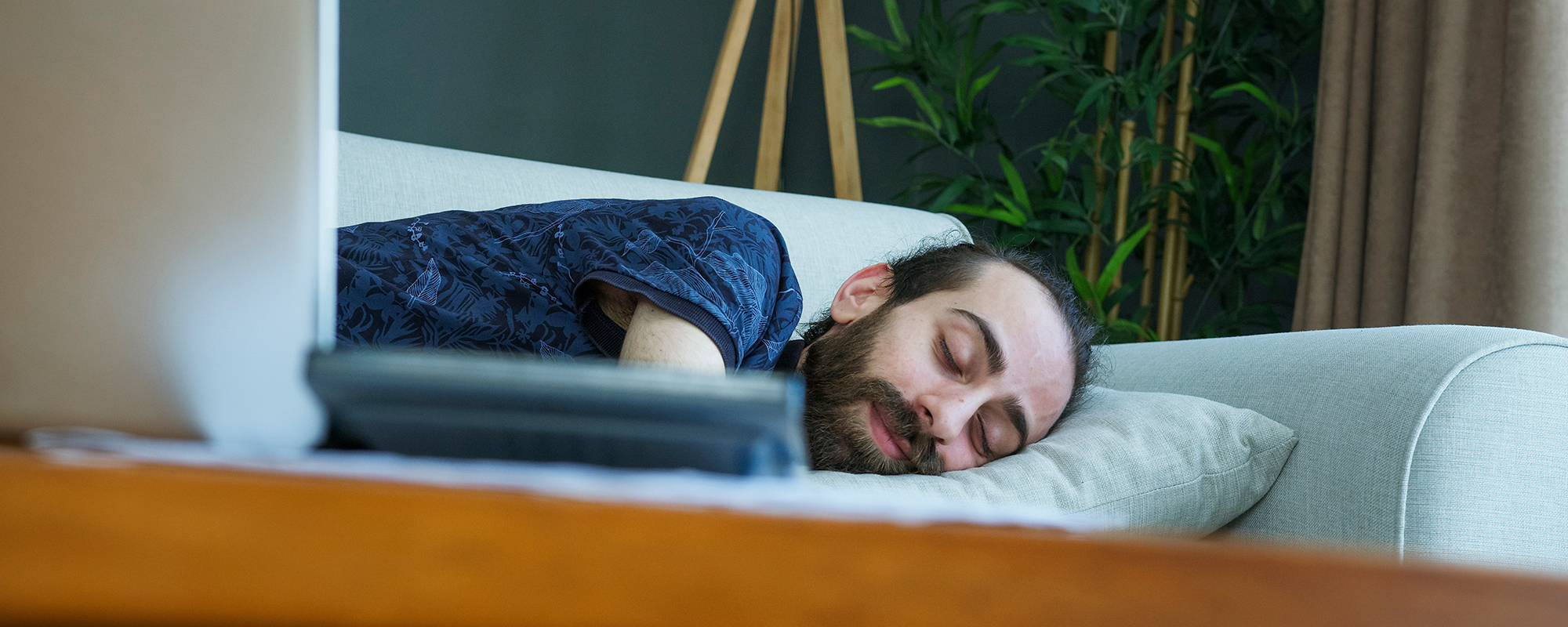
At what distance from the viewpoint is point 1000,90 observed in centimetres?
304

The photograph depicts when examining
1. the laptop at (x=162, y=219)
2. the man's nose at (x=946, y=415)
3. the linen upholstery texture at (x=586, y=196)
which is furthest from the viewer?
the linen upholstery texture at (x=586, y=196)

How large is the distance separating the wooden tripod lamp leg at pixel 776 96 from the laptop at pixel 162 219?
2098 mm

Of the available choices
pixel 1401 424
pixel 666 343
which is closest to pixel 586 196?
pixel 666 343

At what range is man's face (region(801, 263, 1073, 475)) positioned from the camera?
123 centimetres

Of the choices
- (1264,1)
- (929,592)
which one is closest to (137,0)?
(929,592)

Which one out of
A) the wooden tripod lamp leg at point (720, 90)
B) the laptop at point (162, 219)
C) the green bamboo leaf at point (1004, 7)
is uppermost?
the green bamboo leaf at point (1004, 7)

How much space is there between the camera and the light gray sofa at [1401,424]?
0.92 metres

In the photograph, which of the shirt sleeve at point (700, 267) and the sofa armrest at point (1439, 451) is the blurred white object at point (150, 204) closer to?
the shirt sleeve at point (700, 267)

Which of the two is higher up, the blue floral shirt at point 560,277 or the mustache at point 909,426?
the blue floral shirt at point 560,277

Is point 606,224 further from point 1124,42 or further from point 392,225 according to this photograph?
point 1124,42

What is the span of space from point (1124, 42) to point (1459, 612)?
9.80 ft

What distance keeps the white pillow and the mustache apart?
0.39 feet

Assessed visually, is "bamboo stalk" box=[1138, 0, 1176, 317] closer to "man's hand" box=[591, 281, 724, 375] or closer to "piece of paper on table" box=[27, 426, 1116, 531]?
"man's hand" box=[591, 281, 724, 375]

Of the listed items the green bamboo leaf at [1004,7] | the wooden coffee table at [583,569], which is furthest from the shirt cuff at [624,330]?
the green bamboo leaf at [1004,7]
